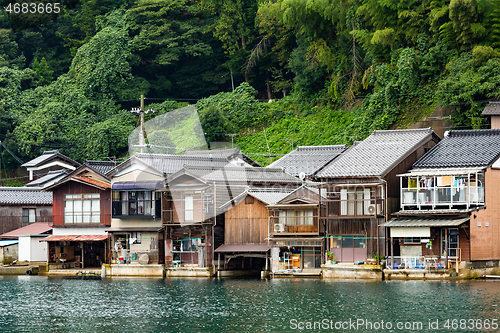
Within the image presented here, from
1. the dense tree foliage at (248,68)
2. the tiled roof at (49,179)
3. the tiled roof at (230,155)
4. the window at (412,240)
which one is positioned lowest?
the window at (412,240)

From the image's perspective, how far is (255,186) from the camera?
4600 centimetres

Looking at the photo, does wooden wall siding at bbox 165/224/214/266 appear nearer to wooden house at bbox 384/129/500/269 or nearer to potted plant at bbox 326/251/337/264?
potted plant at bbox 326/251/337/264

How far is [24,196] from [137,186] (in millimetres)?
14044

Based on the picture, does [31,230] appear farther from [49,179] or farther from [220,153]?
[220,153]

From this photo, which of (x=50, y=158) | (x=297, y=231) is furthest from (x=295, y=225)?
(x=50, y=158)

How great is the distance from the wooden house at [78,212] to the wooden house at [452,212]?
20093 millimetres

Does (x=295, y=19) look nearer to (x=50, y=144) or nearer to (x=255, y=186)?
(x=255, y=186)

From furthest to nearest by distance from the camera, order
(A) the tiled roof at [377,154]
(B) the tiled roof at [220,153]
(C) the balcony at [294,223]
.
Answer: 1. (B) the tiled roof at [220,153]
2. (C) the balcony at [294,223]
3. (A) the tiled roof at [377,154]

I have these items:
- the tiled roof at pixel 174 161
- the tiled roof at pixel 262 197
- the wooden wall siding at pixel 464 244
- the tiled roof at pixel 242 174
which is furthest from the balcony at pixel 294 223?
the wooden wall siding at pixel 464 244

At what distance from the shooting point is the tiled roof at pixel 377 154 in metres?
40.0

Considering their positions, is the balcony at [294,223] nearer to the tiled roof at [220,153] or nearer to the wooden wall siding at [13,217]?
the tiled roof at [220,153]

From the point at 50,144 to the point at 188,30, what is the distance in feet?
55.8

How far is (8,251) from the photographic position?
52.5 metres

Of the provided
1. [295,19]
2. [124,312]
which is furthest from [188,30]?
[124,312]
